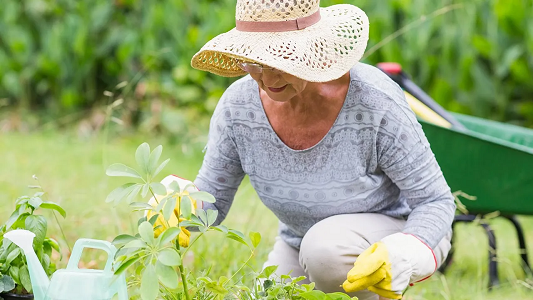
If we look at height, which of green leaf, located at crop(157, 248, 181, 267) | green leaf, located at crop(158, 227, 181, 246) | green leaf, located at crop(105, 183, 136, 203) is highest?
green leaf, located at crop(105, 183, 136, 203)

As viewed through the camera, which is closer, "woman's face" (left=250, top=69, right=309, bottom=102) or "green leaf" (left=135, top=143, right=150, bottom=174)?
"green leaf" (left=135, top=143, right=150, bottom=174)

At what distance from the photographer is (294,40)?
1.45 metres

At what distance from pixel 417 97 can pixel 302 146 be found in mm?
964

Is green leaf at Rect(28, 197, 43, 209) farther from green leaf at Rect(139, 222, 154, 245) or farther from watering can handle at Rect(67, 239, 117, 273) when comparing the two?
green leaf at Rect(139, 222, 154, 245)

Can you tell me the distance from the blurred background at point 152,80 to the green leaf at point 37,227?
3.89ft

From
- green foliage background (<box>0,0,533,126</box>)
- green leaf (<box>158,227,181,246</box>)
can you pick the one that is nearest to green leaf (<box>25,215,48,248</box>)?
green leaf (<box>158,227,181,246</box>)

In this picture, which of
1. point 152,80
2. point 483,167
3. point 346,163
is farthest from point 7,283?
point 152,80

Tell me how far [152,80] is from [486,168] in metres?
2.89

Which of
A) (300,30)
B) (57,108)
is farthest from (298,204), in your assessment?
(57,108)

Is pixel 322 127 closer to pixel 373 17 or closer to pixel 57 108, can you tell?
pixel 373 17

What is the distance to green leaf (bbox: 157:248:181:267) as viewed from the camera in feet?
3.51

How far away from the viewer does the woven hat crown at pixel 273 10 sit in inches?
57.1

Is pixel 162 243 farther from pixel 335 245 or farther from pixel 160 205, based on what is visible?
pixel 335 245

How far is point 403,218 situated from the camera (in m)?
1.85
